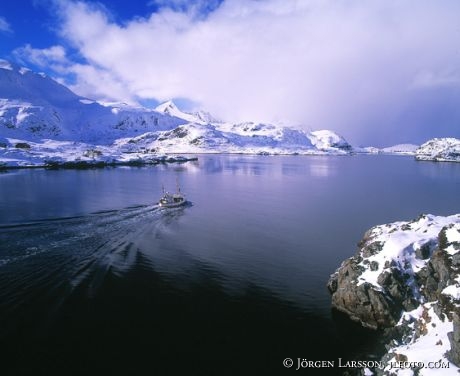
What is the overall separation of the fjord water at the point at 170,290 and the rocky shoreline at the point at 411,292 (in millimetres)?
2104

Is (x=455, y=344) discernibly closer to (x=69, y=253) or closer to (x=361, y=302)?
(x=361, y=302)

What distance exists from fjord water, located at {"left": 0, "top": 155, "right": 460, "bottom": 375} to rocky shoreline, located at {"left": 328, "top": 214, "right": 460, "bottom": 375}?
210 cm

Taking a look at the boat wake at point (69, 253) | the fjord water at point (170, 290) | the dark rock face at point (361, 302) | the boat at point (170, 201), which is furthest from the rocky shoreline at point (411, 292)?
the boat at point (170, 201)

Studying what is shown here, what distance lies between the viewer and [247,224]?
6706 centimetres

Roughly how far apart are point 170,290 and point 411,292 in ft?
81.8

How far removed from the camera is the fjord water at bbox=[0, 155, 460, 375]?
89.0ft

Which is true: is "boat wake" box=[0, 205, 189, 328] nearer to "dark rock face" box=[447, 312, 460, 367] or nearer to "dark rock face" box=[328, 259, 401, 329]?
"dark rock face" box=[328, 259, 401, 329]

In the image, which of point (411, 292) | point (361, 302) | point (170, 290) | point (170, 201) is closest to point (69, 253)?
point (170, 290)

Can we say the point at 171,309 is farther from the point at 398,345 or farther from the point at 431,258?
the point at 431,258

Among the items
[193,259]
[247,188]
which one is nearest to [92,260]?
[193,259]

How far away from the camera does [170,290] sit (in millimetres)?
37781

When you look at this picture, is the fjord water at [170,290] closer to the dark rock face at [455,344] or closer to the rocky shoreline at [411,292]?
the rocky shoreline at [411,292]

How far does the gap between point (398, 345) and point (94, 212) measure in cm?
6110

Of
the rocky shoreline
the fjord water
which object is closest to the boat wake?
the fjord water
